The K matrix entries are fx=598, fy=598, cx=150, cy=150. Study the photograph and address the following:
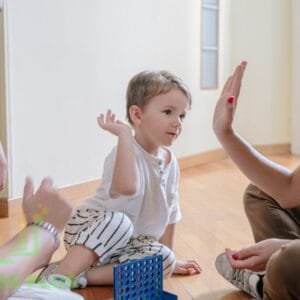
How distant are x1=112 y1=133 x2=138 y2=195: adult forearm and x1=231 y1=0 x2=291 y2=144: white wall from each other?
2920 mm

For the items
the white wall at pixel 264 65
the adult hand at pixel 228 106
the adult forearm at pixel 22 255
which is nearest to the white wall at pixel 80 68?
the white wall at pixel 264 65

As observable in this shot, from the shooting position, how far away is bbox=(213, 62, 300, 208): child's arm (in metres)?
1.34

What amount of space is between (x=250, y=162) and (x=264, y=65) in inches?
119

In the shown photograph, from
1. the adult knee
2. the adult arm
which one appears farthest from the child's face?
the adult arm

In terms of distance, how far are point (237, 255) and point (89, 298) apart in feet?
1.22

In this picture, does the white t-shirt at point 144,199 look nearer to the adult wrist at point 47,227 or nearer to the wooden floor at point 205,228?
the wooden floor at point 205,228

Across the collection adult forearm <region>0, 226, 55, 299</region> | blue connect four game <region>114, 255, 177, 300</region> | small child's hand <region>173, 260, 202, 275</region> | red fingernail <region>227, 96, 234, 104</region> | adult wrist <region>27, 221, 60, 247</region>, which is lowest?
small child's hand <region>173, 260, 202, 275</region>

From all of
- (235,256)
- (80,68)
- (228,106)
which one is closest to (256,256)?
(235,256)

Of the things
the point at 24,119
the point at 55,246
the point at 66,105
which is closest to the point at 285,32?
the point at 66,105

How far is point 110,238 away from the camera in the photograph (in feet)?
4.73

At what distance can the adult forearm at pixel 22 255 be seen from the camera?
2.69 ft

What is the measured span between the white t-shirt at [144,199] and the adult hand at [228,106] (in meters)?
0.25

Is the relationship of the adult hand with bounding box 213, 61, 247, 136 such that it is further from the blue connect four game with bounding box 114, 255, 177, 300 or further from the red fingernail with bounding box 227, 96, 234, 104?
the blue connect four game with bounding box 114, 255, 177, 300

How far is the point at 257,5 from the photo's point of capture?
418cm
